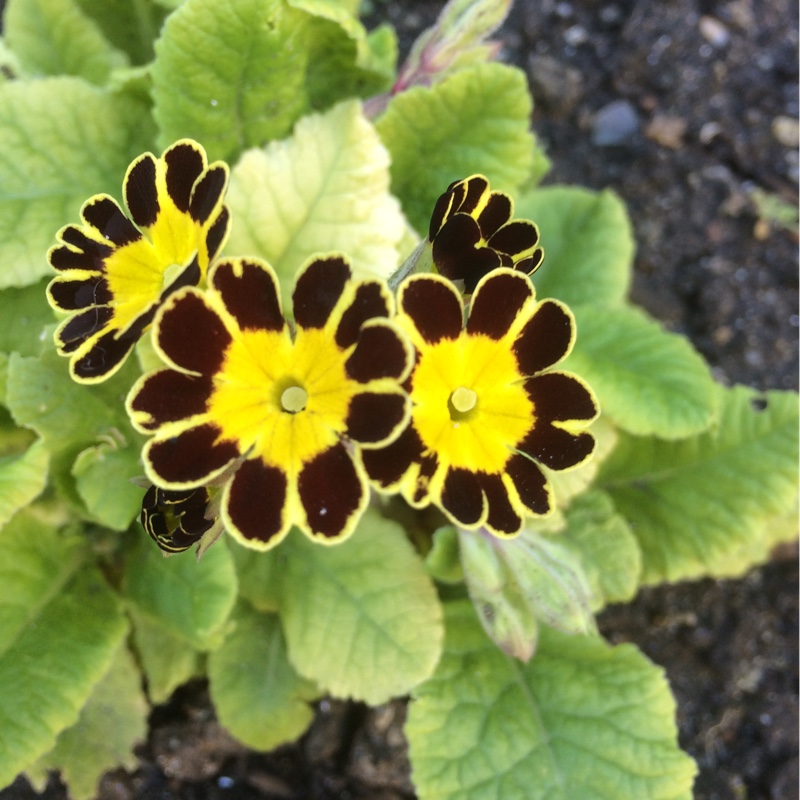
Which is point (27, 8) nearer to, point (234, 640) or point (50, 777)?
point (234, 640)

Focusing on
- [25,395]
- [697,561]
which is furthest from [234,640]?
[697,561]

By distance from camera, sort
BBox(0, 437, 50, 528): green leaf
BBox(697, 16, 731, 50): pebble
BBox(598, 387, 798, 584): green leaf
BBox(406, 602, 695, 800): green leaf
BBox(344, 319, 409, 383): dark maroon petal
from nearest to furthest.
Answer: BBox(344, 319, 409, 383): dark maroon petal < BBox(0, 437, 50, 528): green leaf < BBox(406, 602, 695, 800): green leaf < BBox(598, 387, 798, 584): green leaf < BBox(697, 16, 731, 50): pebble

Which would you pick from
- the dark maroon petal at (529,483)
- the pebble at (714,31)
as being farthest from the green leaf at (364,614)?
the pebble at (714,31)

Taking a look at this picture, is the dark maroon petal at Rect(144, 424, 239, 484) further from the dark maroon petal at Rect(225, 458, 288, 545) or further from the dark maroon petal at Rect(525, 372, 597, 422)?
the dark maroon petal at Rect(525, 372, 597, 422)

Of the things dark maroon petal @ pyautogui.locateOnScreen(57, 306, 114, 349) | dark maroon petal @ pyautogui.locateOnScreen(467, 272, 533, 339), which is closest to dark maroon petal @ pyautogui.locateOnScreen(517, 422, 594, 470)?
dark maroon petal @ pyautogui.locateOnScreen(467, 272, 533, 339)

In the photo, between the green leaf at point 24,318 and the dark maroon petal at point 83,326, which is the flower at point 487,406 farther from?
the green leaf at point 24,318
